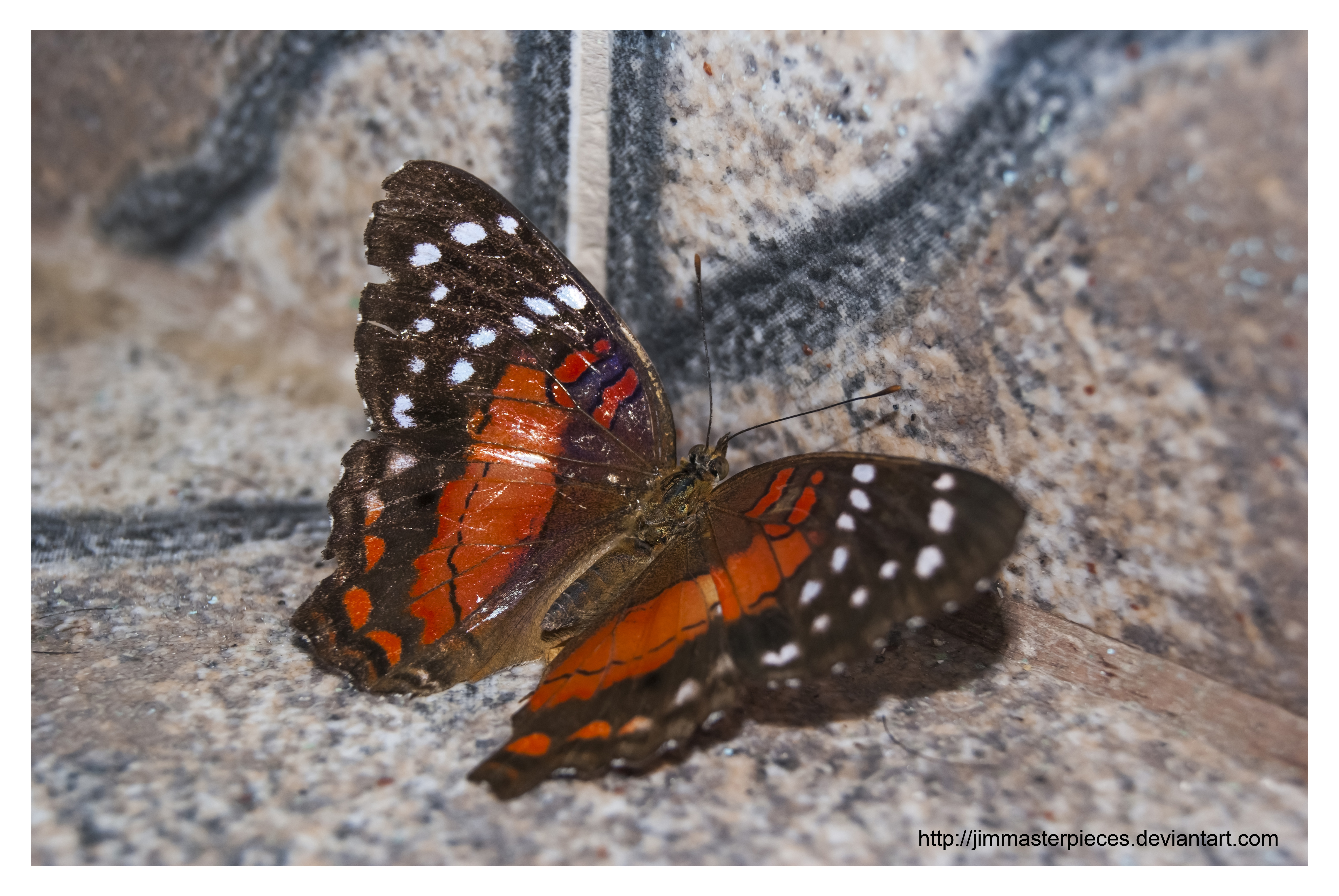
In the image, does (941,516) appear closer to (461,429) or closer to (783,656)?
(783,656)

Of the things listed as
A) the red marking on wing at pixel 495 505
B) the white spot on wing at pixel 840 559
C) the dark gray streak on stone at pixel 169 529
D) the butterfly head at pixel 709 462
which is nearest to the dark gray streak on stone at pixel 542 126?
the red marking on wing at pixel 495 505

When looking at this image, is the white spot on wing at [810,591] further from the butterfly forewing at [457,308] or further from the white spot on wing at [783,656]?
the butterfly forewing at [457,308]

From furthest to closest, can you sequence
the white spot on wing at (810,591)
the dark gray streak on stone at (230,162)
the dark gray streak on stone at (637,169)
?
the dark gray streak on stone at (230,162), the dark gray streak on stone at (637,169), the white spot on wing at (810,591)

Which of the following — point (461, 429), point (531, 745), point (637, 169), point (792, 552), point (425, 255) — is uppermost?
point (637, 169)

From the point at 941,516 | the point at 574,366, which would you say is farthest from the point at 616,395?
the point at 941,516

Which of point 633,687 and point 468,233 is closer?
point 633,687

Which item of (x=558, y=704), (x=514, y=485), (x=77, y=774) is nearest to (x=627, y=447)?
(x=514, y=485)

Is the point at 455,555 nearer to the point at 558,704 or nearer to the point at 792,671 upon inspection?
the point at 558,704
